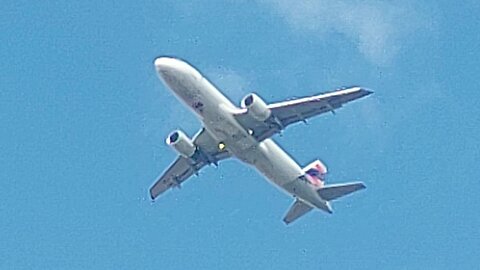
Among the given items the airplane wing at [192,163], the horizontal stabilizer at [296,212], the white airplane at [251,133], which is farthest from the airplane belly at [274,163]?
the airplane wing at [192,163]

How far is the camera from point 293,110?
103500mm

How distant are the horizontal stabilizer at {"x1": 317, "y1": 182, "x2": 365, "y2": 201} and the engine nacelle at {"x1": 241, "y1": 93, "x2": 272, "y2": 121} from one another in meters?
7.74

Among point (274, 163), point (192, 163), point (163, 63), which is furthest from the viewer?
point (192, 163)

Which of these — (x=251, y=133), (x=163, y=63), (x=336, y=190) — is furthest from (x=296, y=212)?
(x=163, y=63)

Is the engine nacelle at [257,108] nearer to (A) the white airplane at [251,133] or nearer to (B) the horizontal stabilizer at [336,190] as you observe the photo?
(A) the white airplane at [251,133]

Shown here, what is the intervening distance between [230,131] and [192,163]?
24.5 feet

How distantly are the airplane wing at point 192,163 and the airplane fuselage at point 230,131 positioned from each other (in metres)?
2.47

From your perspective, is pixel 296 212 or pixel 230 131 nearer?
pixel 230 131

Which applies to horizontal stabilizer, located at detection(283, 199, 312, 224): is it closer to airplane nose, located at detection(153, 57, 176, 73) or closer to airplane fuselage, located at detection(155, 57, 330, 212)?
airplane fuselage, located at detection(155, 57, 330, 212)

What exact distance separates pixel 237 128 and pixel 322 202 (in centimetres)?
927

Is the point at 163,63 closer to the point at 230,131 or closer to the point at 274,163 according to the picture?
the point at 230,131

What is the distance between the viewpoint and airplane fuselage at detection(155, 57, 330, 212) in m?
103

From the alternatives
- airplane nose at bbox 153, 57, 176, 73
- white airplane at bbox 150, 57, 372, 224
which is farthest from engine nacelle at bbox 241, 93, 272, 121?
airplane nose at bbox 153, 57, 176, 73

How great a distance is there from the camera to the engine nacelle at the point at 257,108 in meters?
104
